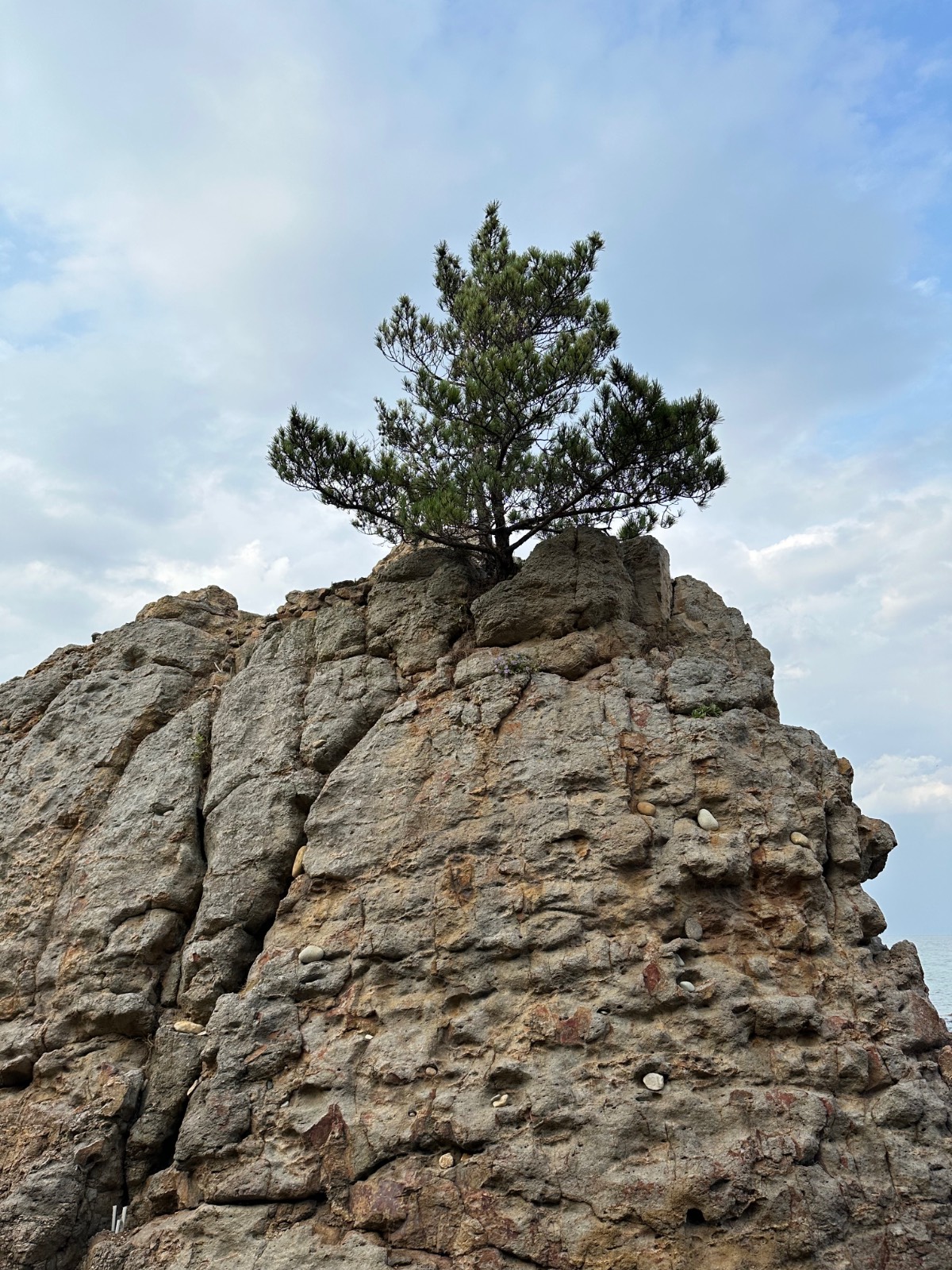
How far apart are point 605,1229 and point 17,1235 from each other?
211 inches

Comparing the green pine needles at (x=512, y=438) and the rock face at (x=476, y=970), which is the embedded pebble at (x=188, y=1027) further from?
the green pine needles at (x=512, y=438)

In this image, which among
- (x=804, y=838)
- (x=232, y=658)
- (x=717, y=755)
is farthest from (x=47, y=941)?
(x=804, y=838)

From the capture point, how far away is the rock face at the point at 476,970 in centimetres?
742

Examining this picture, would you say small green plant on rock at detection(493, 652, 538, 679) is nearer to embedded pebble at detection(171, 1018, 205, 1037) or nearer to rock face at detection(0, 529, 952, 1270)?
rock face at detection(0, 529, 952, 1270)

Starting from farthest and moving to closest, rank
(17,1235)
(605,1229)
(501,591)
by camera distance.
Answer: (501,591) → (17,1235) → (605,1229)

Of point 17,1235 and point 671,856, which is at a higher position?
point 671,856

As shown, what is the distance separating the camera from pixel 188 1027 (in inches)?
368

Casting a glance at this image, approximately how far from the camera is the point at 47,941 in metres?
10.5

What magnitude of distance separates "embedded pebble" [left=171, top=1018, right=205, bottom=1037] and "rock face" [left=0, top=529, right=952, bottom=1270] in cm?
10

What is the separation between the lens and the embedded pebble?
9312 mm

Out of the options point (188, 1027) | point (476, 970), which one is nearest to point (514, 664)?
point (476, 970)

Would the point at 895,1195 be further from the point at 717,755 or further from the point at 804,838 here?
the point at 717,755

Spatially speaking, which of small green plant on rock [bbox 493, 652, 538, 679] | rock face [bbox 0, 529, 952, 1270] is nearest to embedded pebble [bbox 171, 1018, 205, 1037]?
rock face [bbox 0, 529, 952, 1270]

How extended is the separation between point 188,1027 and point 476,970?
317 centimetres
